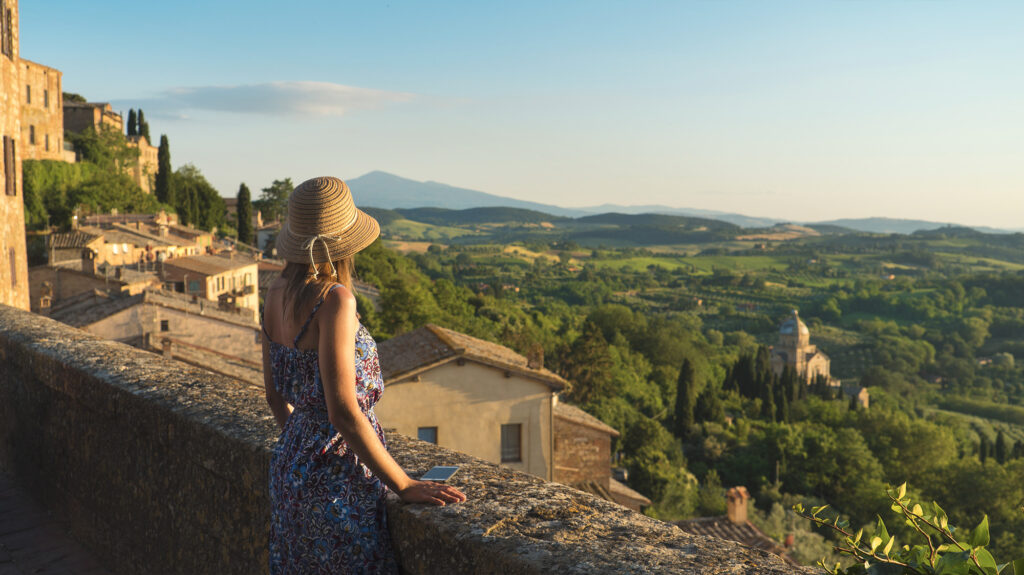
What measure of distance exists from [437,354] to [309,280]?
1529 centimetres

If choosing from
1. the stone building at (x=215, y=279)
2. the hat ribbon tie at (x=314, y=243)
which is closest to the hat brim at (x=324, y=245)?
the hat ribbon tie at (x=314, y=243)

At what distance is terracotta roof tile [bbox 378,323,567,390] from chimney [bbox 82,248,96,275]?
16.8 m

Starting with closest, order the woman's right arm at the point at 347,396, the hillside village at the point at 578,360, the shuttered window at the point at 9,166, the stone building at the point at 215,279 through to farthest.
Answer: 1. the woman's right arm at the point at 347,396
2. the shuttered window at the point at 9,166
3. the hillside village at the point at 578,360
4. the stone building at the point at 215,279

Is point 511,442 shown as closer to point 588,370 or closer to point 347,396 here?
point 347,396

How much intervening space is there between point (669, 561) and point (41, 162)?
5036 cm

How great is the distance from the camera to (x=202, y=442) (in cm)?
286

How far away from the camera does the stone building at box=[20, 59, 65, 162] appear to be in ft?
141

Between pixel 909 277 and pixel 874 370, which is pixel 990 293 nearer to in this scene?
pixel 909 277

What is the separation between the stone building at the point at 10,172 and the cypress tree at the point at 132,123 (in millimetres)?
64829

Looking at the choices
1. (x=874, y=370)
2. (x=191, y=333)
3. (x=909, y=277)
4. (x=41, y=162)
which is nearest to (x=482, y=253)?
(x=874, y=370)

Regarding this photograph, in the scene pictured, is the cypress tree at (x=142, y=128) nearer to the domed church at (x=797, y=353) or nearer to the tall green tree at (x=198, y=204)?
the tall green tree at (x=198, y=204)

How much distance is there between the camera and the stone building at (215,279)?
3606 cm

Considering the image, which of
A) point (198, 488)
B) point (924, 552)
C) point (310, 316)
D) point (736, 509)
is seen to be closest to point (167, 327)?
point (736, 509)

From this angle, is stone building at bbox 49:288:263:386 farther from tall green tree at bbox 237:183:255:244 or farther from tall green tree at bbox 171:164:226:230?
tall green tree at bbox 237:183:255:244
